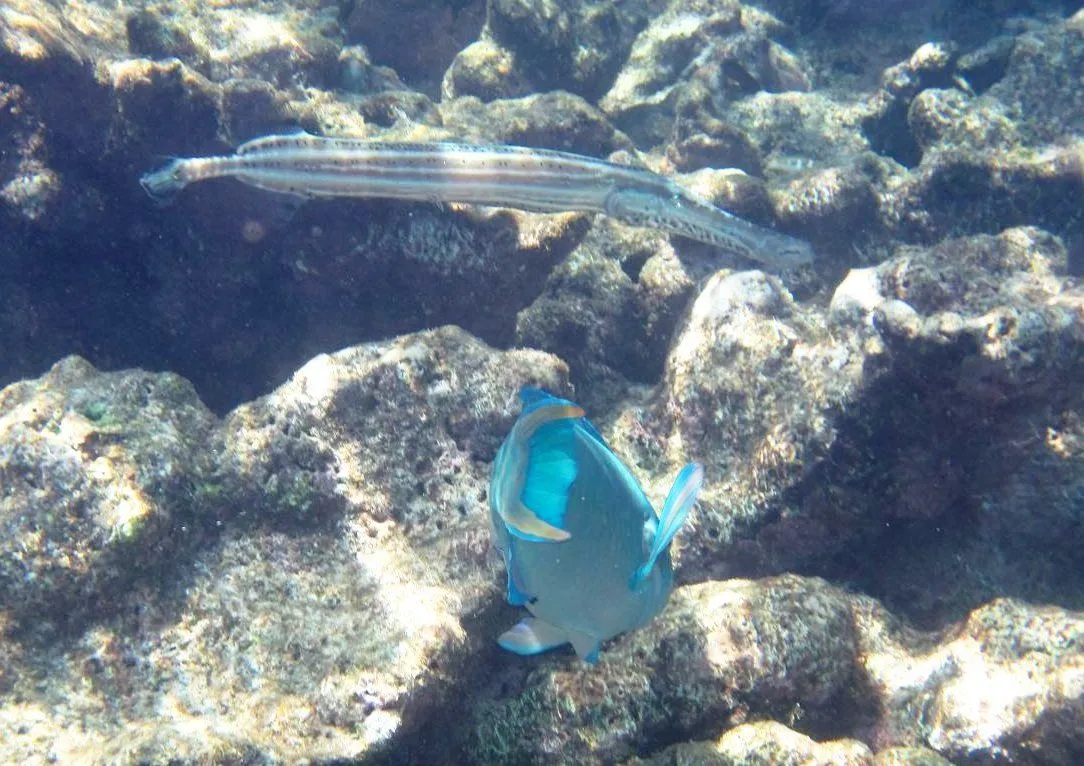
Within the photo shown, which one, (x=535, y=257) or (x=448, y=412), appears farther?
(x=535, y=257)

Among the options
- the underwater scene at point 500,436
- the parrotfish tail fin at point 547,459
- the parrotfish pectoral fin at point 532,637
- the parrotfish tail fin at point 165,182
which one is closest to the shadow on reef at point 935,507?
the underwater scene at point 500,436

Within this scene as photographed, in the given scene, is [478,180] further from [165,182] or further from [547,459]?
[547,459]

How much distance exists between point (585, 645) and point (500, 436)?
2.39 meters

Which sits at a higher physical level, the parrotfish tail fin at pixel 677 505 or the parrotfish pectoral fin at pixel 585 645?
the parrotfish tail fin at pixel 677 505

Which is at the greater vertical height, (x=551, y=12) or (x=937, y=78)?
(x=551, y=12)

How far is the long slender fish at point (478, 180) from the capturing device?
5.18m

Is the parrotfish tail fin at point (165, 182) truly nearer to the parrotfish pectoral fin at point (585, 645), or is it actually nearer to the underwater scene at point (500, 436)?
the underwater scene at point (500, 436)

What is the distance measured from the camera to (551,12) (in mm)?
8742

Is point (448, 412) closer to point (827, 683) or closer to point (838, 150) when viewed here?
point (827, 683)

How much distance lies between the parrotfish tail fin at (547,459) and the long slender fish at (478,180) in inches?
161

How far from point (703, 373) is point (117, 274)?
467 centimetres

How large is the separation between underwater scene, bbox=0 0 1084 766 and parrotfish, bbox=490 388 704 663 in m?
0.01

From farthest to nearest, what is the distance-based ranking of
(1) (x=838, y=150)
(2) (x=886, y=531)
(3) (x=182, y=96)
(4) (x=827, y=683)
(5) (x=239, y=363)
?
(1) (x=838, y=150) → (5) (x=239, y=363) → (3) (x=182, y=96) → (2) (x=886, y=531) → (4) (x=827, y=683)

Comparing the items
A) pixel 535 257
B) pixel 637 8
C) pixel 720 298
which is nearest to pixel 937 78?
pixel 637 8
